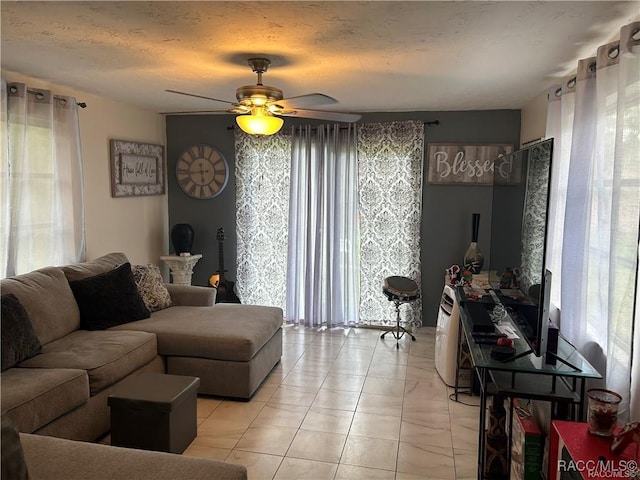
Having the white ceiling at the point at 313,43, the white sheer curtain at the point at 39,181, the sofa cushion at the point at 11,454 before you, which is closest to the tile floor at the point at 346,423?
the sofa cushion at the point at 11,454

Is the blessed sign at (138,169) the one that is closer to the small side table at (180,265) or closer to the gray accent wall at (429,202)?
the gray accent wall at (429,202)

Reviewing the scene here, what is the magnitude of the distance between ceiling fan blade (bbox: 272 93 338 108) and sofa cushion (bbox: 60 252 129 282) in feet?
6.39

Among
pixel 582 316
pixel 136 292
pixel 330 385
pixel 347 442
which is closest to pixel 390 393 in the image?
pixel 330 385

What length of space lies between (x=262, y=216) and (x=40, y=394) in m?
3.19

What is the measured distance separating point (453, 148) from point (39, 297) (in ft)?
12.6

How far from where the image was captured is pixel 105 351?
2.97 metres

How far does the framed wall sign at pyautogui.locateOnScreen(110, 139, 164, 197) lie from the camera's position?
4641 mm

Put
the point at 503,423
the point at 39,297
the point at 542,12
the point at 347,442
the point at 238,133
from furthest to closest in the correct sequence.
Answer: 1. the point at 238,133
2. the point at 39,297
3. the point at 347,442
4. the point at 503,423
5. the point at 542,12

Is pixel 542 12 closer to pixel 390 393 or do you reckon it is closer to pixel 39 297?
pixel 390 393

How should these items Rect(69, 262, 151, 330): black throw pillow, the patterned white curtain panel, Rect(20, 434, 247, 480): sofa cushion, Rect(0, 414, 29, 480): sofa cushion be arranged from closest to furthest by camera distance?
1. Rect(0, 414, 29, 480): sofa cushion
2. Rect(20, 434, 247, 480): sofa cushion
3. Rect(69, 262, 151, 330): black throw pillow
4. the patterned white curtain panel

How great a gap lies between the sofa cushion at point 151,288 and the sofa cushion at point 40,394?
4.22ft

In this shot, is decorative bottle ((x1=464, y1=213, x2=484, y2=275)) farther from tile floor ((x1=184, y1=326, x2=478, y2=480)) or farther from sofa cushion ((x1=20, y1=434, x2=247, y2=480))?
sofa cushion ((x1=20, y1=434, x2=247, y2=480))

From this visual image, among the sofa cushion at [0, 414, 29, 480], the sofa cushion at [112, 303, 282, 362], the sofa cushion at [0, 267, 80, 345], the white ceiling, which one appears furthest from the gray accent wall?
the sofa cushion at [0, 414, 29, 480]

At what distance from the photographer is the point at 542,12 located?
213 centimetres
